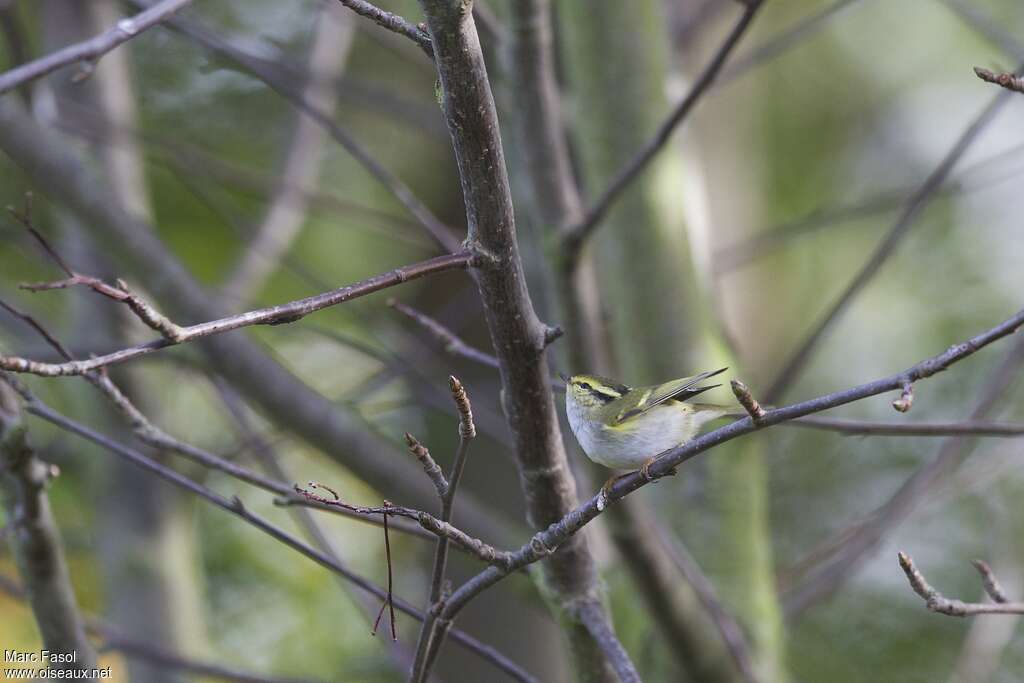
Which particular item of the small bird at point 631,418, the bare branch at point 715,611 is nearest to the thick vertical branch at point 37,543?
the small bird at point 631,418

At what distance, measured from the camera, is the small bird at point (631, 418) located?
186 cm

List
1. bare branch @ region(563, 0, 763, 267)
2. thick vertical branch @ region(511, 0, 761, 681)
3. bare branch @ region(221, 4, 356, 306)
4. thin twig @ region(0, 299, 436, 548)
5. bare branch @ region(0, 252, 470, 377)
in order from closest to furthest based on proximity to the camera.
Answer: bare branch @ region(0, 252, 470, 377)
thin twig @ region(0, 299, 436, 548)
bare branch @ region(563, 0, 763, 267)
thick vertical branch @ region(511, 0, 761, 681)
bare branch @ region(221, 4, 356, 306)

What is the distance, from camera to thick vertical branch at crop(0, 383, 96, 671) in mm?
1594

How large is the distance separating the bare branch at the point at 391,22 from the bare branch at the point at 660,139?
0.87m

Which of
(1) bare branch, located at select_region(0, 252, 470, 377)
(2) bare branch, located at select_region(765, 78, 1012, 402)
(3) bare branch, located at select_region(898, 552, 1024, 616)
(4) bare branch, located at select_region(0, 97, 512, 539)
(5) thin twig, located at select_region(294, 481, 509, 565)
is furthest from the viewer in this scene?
(4) bare branch, located at select_region(0, 97, 512, 539)

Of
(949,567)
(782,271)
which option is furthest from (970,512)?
(782,271)

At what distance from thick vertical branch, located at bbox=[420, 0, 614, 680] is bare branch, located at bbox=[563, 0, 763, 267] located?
2.70 feet

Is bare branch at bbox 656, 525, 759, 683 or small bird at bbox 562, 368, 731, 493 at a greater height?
small bird at bbox 562, 368, 731, 493

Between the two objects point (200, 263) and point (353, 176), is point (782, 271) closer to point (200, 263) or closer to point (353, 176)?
point (353, 176)

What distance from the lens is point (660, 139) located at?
2070mm

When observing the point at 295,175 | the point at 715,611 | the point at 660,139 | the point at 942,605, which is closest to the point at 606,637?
the point at 942,605

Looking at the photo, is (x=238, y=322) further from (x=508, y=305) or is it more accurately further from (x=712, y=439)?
(x=712, y=439)

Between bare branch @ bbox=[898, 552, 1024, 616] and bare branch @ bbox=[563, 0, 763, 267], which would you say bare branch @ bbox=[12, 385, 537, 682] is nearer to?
bare branch @ bbox=[898, 552, 1024, 616]

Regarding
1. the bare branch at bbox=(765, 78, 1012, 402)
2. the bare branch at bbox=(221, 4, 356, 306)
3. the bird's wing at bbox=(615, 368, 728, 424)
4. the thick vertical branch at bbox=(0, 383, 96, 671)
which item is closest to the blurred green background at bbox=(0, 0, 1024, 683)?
the bare branch at bbox=(221, 4, 356, 306)
